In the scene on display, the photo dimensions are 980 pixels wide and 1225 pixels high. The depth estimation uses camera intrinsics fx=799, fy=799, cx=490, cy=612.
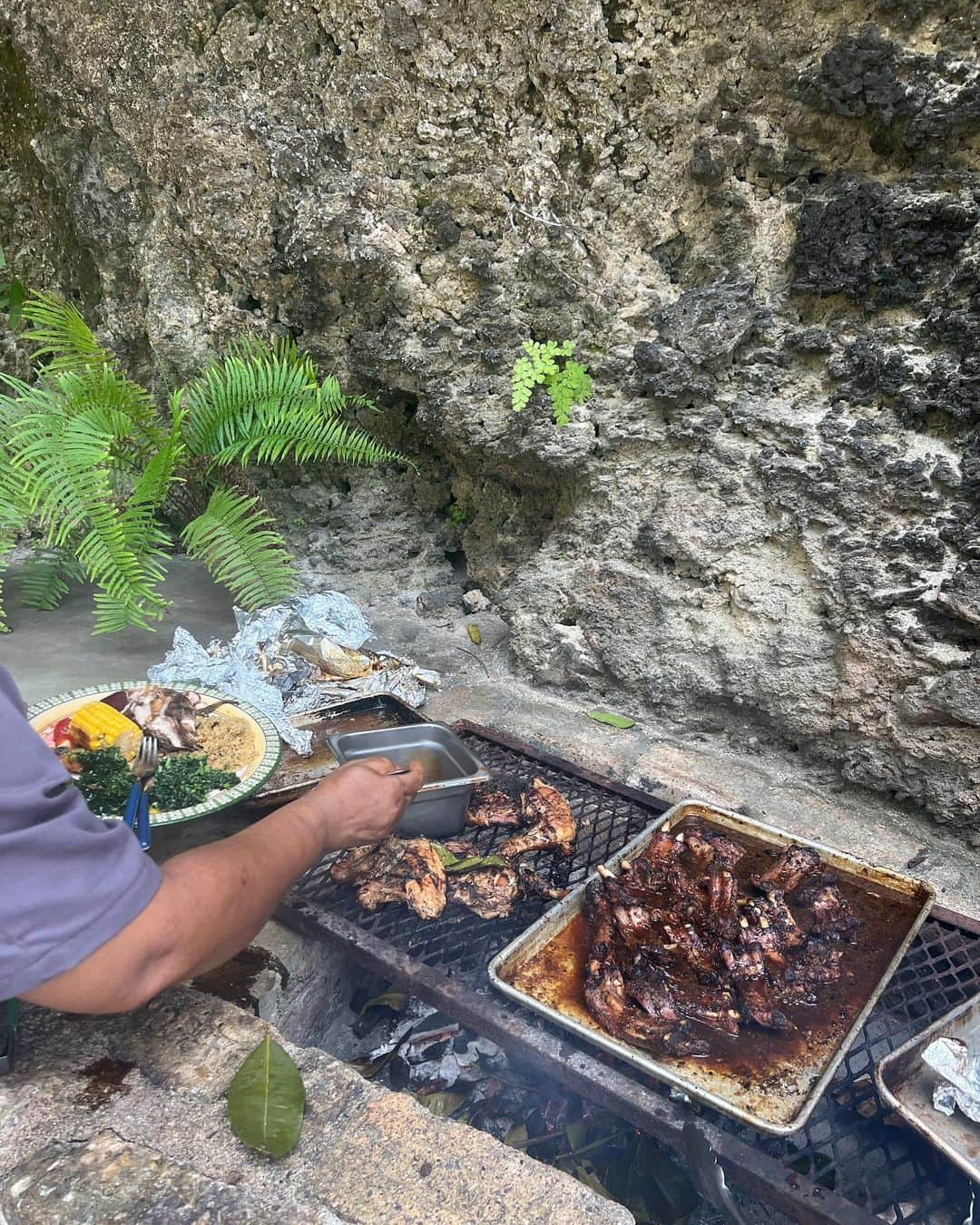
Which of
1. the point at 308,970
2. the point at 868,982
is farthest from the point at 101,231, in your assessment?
the point at 868,982

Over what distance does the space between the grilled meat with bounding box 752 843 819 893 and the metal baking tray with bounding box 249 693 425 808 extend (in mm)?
1328

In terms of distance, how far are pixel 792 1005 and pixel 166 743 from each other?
74.2 inches

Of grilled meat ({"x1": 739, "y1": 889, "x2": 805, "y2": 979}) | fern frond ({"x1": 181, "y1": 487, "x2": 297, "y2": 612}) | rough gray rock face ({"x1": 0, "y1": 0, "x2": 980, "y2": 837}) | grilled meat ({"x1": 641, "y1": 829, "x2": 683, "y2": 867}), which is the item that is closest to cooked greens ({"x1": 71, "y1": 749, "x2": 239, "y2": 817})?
grilled meat ({"x1": 641, "y1": 829, "x2": 683, "y2": 867})

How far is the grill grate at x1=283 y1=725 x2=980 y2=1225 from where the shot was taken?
1.74 metres

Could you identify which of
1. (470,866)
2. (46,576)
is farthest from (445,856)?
(46,576)

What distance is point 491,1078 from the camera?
7.74ft

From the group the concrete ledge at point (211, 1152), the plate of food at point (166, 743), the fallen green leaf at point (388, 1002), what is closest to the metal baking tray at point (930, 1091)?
the concrete ledge at point (211, 1152)

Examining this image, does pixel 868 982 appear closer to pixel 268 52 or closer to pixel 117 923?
pixel 117 923

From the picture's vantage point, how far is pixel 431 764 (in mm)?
2766

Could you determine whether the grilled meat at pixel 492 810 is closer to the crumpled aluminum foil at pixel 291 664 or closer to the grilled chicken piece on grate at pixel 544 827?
the grilled chicken piece on grate at pixel 544 827

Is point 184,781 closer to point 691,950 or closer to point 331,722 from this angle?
point 331,722

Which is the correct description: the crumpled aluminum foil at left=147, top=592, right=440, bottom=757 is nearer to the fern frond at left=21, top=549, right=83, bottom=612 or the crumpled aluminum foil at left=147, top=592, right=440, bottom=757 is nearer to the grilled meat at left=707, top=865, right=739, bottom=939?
the fern frond at left=21, top=549, right=83, bottom=612

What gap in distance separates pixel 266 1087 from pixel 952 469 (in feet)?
8.66

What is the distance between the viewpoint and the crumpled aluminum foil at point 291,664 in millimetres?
3451
